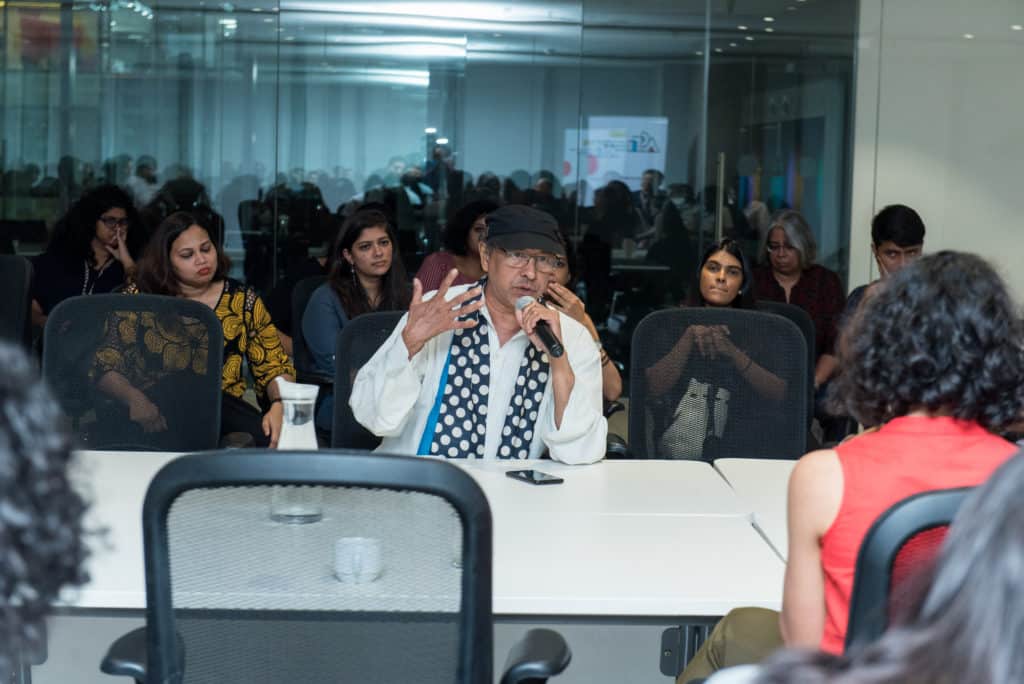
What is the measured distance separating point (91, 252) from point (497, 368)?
11.4ft

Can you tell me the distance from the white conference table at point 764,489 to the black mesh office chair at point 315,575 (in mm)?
999

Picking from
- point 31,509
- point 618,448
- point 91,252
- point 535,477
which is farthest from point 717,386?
point 91,252

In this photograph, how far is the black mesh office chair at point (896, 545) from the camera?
1.52 m

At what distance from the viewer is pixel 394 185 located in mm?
7934

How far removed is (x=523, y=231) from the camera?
3.44 m

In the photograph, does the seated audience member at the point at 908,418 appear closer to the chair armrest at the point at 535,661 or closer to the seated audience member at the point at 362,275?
the chair armrest at the point at 535,661

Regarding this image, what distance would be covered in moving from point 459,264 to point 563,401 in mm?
2458

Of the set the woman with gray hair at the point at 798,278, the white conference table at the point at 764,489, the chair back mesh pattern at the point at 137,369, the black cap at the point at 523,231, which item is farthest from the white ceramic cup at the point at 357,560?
the woman with gray hair at the point at 798,278

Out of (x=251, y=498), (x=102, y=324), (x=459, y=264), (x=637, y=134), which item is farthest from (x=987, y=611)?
(x=637, y=134)

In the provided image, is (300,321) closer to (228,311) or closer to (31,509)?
(228,311)

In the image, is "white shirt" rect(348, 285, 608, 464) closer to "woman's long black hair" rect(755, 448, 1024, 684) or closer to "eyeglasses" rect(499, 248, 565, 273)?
"eyeglasses" rect(499, 248, 565, 273)

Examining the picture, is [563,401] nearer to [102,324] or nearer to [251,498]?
[102,324]

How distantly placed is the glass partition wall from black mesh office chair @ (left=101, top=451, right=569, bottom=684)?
6.19 meters

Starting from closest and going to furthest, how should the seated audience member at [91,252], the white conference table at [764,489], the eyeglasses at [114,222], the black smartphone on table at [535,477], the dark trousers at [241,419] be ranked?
the white conference table at [764,489] < the black smartphone on table at [535,477] < the dark trousers at [241,419] < the seated audience member at [91,252] < the eyeglasses at [114,222]
